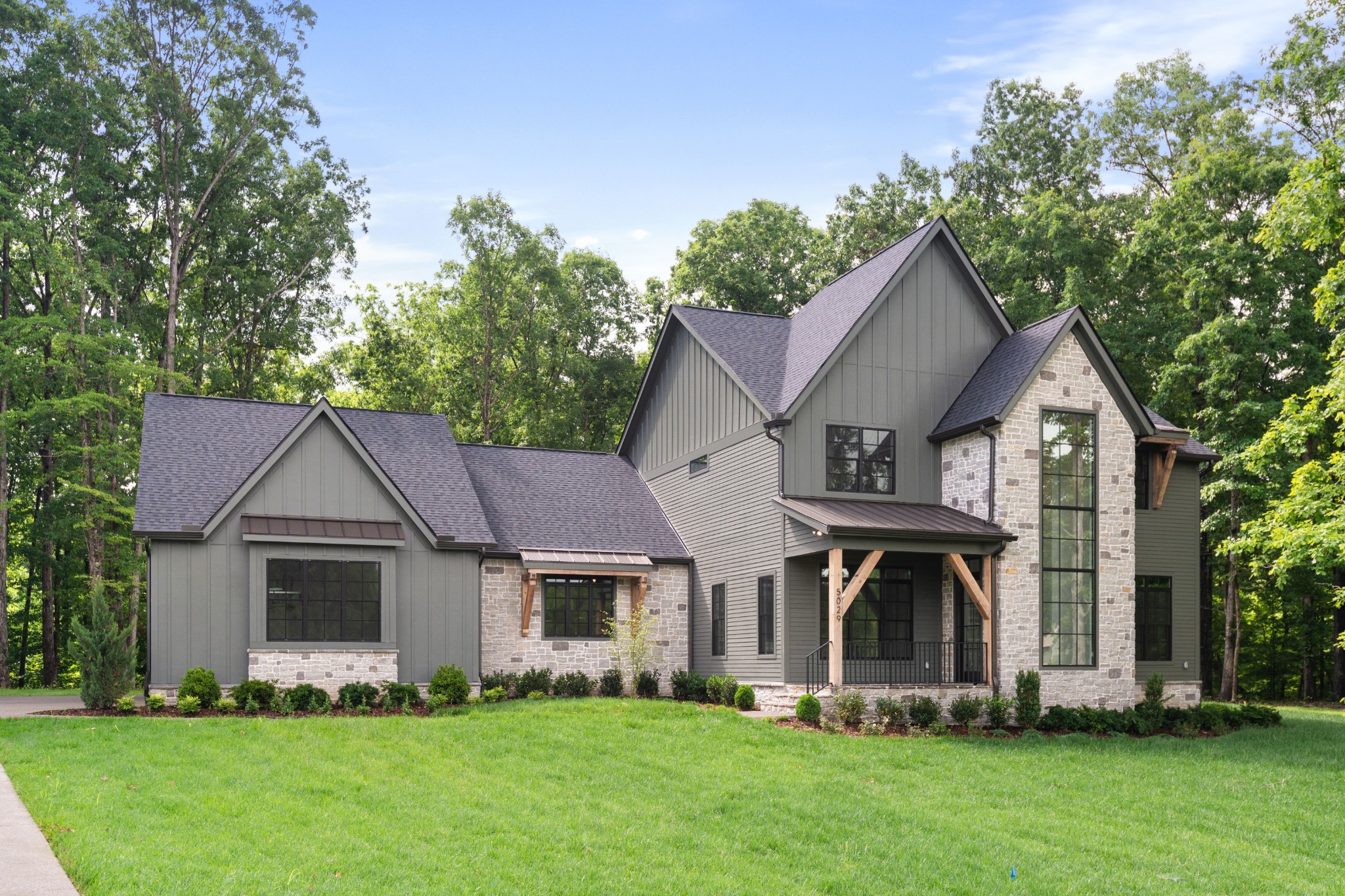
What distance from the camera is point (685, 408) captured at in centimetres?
2380

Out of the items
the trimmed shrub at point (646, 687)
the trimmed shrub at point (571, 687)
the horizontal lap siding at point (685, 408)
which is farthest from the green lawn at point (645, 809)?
the horizontal lap siding at point (685, 408)

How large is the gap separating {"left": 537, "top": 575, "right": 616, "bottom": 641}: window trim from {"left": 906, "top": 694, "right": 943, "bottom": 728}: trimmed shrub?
6761 millimetres

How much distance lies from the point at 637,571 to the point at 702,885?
13321 mm

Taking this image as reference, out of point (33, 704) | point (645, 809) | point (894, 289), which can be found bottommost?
point (33, 704)

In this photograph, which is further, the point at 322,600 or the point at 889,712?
the point at 322,600

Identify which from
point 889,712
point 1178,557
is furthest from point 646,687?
point 1178,557

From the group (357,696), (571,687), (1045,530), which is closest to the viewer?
(357,696)

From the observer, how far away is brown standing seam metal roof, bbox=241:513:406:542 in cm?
1880

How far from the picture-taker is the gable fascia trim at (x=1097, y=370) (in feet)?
63.1

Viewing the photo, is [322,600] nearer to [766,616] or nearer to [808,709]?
[766,616]

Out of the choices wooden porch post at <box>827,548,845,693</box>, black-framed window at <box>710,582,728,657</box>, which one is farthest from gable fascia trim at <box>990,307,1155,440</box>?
black-framed window at <box>710,582,728,657</box>

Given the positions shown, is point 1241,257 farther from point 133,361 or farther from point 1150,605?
point 133,361

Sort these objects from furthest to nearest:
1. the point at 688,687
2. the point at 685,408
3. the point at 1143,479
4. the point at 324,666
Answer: the point at 685,408 < the point at 1143,479 < the point at 688,687 < the point at 324,666

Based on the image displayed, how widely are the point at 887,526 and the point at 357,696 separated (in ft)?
30.6
